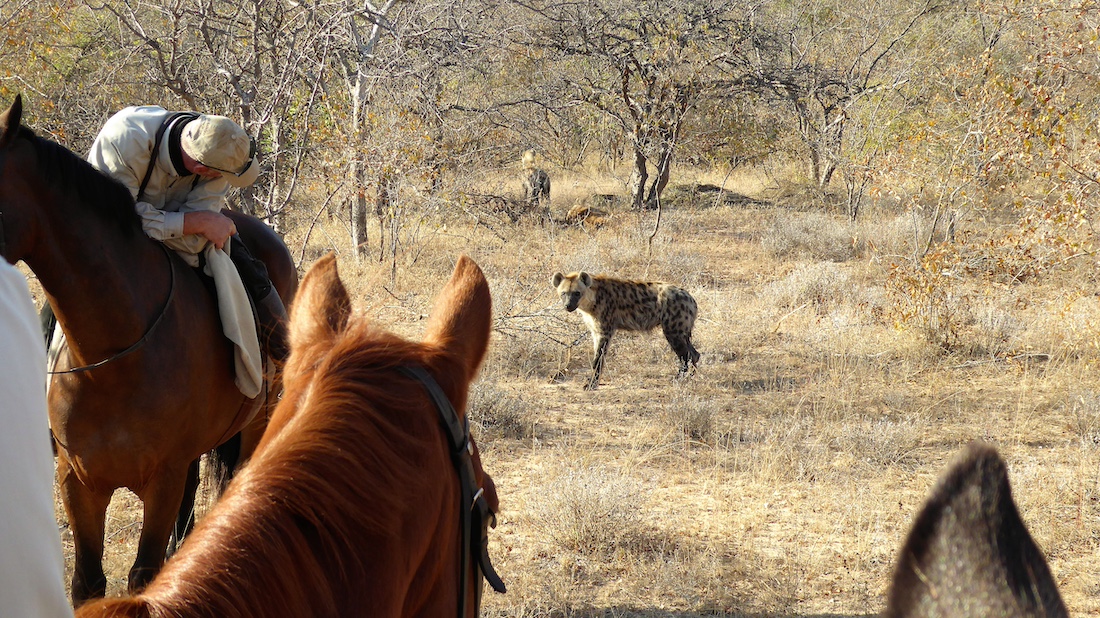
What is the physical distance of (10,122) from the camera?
3.34 metres

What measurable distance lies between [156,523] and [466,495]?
263 cm

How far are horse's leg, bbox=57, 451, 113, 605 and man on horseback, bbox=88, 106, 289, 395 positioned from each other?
0.97m

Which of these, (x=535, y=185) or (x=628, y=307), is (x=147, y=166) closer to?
(x=628, y=307)

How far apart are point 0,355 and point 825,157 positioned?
17.2m

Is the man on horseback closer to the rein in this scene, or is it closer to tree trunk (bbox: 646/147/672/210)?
the rein

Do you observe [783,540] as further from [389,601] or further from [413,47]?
[413,47]

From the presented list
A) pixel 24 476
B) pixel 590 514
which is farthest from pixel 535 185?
pixel 24 476

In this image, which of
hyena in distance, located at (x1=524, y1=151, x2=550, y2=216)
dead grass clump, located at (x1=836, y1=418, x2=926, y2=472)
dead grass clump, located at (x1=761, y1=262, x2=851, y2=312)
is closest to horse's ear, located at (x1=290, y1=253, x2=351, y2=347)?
dead grass clump, located at (x1=836, y1=418, x2=926, y2=472)

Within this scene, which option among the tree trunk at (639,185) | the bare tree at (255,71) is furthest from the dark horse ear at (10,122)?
the tree trunk at (639,185)

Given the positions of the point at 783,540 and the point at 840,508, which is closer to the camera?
the point at 783,540

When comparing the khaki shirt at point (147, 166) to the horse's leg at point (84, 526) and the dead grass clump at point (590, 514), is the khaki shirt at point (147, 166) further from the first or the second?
the dead grass clump at point (590, 514)

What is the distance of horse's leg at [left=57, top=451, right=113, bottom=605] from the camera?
372 centimetres

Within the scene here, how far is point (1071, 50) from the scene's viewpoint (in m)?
7.40

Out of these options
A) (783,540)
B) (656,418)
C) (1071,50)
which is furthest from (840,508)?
(1071,50)
